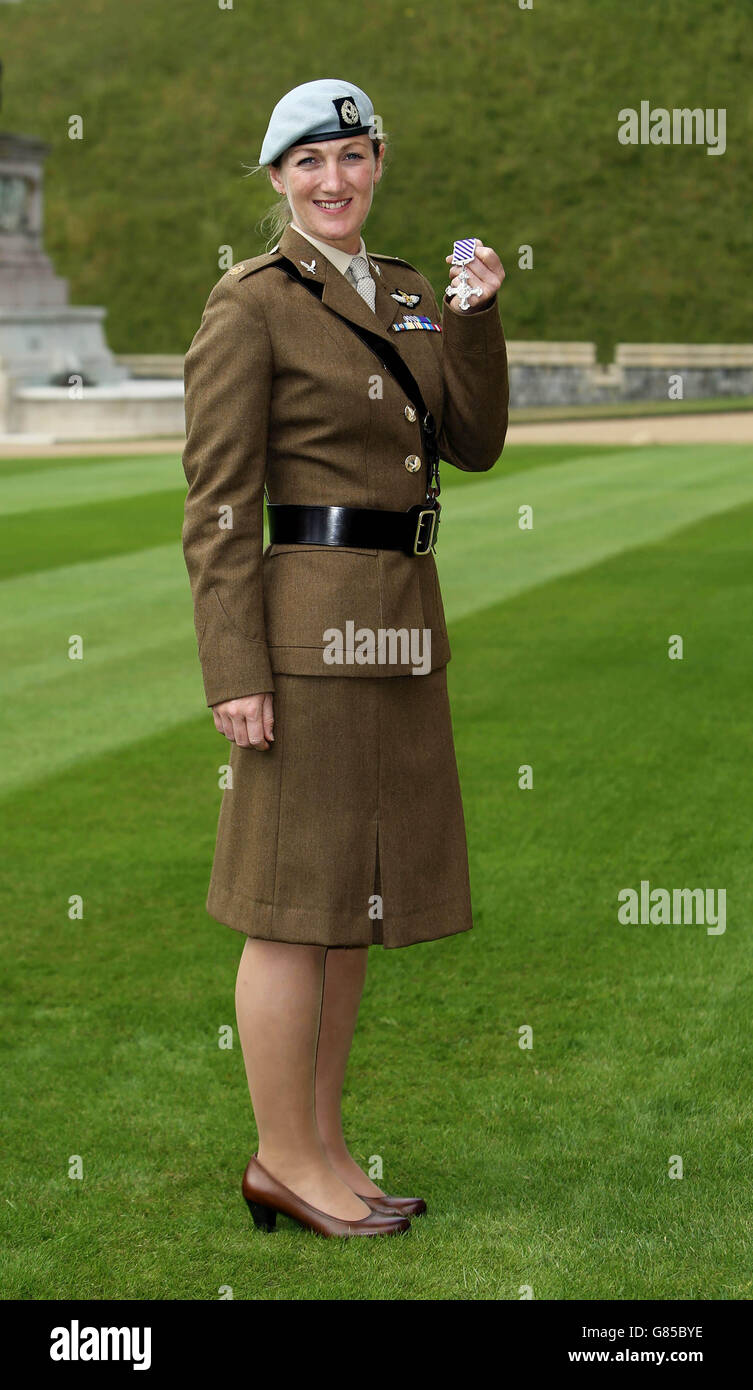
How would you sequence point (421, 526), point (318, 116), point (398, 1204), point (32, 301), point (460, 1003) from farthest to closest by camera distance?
point (32, 301), point (460, 1003), point (398, 1204), point (421, 526), point (318, 116)

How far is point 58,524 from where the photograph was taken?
17.2m

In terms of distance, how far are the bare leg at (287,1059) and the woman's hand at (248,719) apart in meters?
0.44

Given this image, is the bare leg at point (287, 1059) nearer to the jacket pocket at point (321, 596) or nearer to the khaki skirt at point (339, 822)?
the khaki skirt at point (339, 822)

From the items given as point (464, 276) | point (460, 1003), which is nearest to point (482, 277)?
point (464, 276)

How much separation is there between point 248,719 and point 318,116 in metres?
1.24

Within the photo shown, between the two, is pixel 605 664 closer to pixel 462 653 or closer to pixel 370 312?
pixel 462 653

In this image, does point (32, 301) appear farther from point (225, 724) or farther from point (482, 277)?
point (225, 724)

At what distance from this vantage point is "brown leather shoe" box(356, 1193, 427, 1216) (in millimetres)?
4199

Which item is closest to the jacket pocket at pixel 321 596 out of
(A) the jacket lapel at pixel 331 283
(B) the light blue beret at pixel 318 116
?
(A) the jacket lapel at pixel 331 283

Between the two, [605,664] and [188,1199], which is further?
[605,664]

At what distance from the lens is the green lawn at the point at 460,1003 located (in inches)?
159

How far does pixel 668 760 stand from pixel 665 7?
200 ft

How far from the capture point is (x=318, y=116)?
387 centimetres
